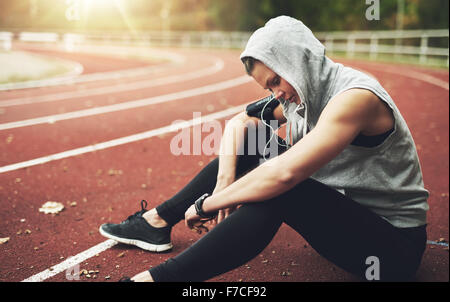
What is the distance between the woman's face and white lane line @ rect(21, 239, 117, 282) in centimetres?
162

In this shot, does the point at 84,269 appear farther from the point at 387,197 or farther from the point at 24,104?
the point at 24,104

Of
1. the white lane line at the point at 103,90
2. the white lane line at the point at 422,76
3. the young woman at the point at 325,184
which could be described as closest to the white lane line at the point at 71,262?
the young woman at the point at 325,184

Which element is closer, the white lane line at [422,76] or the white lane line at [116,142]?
the white lane line at [116,142]

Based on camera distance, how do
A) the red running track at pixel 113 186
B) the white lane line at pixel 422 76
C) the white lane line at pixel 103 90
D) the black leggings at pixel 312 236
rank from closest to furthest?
1. the black leggings at pixel 312 236
2. the red running track at pixel 113 186
3. the white lane line at pixel 103 90
4. the white lane line at pixel 422 76

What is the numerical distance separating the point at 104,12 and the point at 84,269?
59468mm

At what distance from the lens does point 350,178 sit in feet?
7.15

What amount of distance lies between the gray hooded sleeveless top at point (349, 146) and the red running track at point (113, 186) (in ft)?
2.33

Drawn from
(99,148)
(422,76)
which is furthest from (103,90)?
(422,76)

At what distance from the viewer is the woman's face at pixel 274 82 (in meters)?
2.14

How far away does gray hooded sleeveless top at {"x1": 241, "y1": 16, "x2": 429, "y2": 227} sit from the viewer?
2048mm

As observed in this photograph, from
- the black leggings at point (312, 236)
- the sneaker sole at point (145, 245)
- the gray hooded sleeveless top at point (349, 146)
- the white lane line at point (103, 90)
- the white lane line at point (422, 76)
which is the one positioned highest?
the gray hooded sleeveless top at point (349, 146)

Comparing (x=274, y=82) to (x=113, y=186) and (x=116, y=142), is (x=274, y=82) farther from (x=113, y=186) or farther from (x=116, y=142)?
(x=116, y=142)

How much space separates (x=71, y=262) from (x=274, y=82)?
1.71 metres

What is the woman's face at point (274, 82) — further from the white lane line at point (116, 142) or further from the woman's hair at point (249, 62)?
the white lane line at point (116, 142)
